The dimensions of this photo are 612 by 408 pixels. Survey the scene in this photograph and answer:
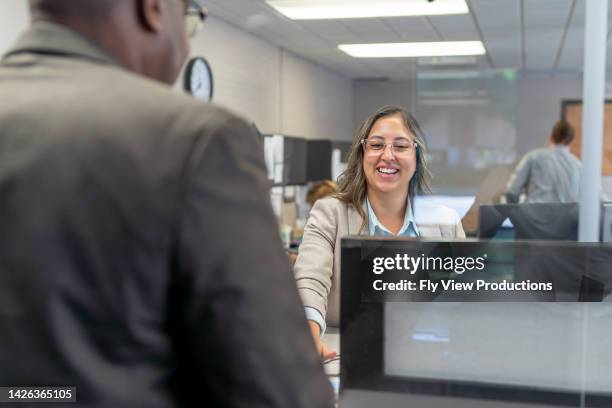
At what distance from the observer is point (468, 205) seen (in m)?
2.45

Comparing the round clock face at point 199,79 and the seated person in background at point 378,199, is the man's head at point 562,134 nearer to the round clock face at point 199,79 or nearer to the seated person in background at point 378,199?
the seated person in background at point 378,199

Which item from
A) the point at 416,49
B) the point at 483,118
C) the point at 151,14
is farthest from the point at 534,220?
the point at 483,118

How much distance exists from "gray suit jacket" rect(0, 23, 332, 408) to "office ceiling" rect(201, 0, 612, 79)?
10.9 feet

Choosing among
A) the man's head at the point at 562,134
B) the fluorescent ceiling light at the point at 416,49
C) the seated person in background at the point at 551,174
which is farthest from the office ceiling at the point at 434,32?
the seated person in background at the point at 551,174

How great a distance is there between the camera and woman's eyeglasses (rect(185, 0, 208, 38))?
78 centimetres

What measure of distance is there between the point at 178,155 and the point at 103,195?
0.07 meters

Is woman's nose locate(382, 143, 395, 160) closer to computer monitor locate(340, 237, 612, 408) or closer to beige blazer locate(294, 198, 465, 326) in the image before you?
beige blazer locate(294, 198, 465, 326)

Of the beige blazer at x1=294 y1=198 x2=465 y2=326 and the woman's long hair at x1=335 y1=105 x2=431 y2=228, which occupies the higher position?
the woman's long hair at x1=335 y1=105 x2=431 y2=228

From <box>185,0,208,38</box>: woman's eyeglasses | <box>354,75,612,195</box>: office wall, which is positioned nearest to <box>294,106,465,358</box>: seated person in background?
<box>185,0,208,38</box>: woman's eyeglasses

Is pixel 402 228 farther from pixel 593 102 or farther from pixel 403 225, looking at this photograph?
pixel 593 102

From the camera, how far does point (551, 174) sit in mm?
3723

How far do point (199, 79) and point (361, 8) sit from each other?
46.4 inches

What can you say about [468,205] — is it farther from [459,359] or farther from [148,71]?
[148,71]

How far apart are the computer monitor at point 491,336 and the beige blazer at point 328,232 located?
516 millimetres
